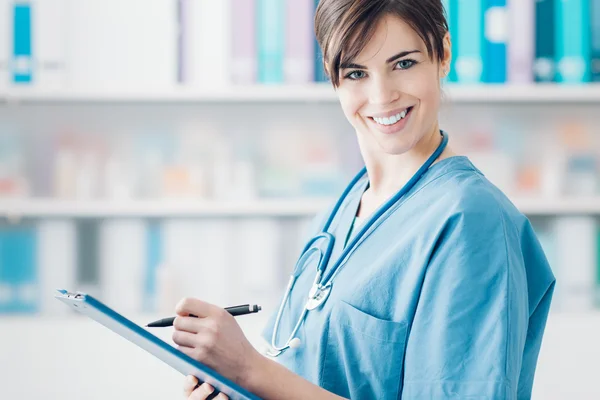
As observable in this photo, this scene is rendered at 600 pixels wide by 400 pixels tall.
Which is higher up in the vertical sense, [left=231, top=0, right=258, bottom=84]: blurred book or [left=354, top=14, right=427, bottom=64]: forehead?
[left=231, top=0, right=258, bottom=84]: blurred book

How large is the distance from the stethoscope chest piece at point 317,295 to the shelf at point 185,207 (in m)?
1.17

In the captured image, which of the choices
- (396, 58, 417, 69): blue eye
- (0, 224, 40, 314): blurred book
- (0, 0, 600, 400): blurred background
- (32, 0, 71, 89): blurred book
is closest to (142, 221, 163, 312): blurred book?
(0, 0, 600, 400): blurred background

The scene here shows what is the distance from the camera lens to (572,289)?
234cm

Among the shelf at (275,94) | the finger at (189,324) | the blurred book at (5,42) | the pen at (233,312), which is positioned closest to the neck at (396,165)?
the pen at (233,312)

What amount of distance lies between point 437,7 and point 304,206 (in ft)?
4.18

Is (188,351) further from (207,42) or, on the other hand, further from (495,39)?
(495,39)

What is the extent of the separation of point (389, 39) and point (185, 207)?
4.51ft

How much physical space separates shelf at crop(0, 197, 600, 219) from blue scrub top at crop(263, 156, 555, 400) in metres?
1.16

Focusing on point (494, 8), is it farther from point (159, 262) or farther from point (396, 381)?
point (396, 381)

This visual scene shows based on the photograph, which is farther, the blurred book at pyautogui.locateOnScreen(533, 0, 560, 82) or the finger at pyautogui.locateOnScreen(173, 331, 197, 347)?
the blurred book at pyautogui.locateOnScreen(533, 0, 560, 82)

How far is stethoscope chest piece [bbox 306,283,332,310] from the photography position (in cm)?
110

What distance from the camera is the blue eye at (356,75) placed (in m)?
1.08

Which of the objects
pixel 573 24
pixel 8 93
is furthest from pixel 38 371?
pixel 573 24

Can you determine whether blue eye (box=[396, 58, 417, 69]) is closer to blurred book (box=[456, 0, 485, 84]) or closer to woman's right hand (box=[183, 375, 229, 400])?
woman's right hand (box=[183, 375, 229, 400])
